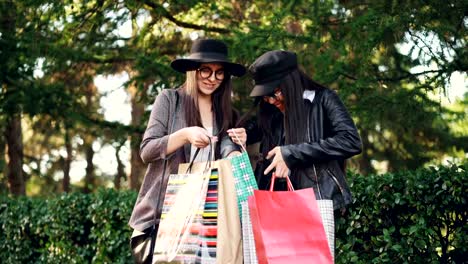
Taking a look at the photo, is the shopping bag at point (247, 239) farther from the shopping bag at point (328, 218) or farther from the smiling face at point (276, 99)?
the smiling face at point (276, 99)

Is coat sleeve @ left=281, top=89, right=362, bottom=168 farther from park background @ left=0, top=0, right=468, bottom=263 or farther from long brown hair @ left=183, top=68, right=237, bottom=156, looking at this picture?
park background @ left=0, top=0, right=468, bottom=263

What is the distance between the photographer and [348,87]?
20.1ft

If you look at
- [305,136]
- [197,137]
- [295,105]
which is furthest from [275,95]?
[197,137]

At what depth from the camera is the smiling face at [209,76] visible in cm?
351

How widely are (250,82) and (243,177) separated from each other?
14.3 feet

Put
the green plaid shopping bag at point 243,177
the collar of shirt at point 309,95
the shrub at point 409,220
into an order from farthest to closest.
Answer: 1. the shrub at point 409,220
2. the collar of shirt at point 309,95
3. the green plaid shopping bag at point 243,177

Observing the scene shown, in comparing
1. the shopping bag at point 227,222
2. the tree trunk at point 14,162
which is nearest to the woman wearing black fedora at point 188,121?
the shopping bag at point 227,222

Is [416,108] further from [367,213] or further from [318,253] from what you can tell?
[318,253]

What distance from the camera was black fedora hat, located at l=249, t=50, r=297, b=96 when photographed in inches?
131

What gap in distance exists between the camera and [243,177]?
127 inches

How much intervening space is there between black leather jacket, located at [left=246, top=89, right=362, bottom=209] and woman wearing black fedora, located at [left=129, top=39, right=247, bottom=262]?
0.31m

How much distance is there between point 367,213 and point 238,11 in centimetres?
578

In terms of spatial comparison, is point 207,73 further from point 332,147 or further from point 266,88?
point 332,147

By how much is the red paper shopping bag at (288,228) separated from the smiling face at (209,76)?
720 millimetres
